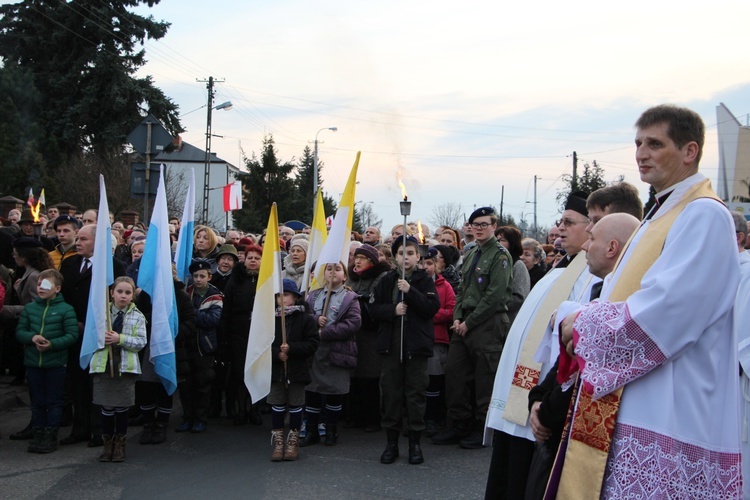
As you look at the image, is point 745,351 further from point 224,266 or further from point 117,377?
point 224,266

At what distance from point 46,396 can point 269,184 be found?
148 ft

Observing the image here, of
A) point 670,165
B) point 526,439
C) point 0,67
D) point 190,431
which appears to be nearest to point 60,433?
point 190,431


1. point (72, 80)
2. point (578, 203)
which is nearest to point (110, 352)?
point (578, 203)

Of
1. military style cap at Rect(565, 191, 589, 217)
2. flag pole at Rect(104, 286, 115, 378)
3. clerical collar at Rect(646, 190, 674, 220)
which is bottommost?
flag pole at Rect(104, 286, 115, 378)

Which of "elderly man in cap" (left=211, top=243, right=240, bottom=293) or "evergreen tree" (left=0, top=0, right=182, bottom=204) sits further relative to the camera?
"evergreen tree" (left=0, top=0, right=182, bottom=204)

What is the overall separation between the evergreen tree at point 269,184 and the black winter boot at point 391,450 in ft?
143

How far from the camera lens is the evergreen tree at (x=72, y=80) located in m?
38.6

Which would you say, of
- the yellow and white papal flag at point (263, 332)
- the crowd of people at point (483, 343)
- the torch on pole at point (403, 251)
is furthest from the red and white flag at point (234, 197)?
the torch on pole at point (403, 251)

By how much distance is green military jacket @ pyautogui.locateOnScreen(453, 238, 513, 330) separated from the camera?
7.75m

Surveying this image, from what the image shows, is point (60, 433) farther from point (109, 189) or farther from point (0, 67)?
point (0, 67)

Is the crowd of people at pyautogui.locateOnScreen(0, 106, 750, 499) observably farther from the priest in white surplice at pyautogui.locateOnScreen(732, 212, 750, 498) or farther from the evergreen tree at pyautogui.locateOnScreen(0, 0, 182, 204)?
the evergreen tree at pyautogui.locateOnScreen(0, 0, 182, 204)

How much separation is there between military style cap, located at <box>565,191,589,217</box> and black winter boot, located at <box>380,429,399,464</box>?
3613 millimetres

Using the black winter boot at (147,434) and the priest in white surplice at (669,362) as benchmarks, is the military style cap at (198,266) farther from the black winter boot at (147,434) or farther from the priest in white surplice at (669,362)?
the priest in white surplice at (669,362)

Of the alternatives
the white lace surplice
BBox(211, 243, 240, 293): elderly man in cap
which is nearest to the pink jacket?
BBox(211, 243, 240, 293): elderly man in cap
